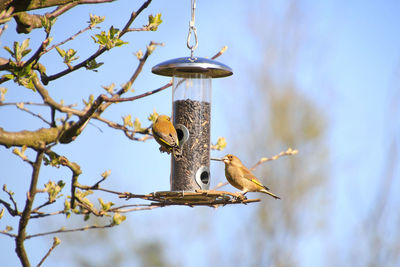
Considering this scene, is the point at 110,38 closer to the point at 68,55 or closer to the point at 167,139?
the point at 68,55

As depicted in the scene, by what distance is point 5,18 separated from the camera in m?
3.04

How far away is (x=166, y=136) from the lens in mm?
5172

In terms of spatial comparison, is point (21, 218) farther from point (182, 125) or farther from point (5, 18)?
point (182, 125)

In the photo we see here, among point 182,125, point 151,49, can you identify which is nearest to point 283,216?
point 182,125

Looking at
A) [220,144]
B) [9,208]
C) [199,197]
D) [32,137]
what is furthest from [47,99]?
[220,144]

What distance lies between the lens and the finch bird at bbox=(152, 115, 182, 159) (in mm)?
5039

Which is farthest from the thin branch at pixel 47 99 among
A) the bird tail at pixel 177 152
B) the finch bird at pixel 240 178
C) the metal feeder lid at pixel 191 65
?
the finch bird at pixel 240 178

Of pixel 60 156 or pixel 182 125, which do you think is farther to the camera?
pixel 182 125

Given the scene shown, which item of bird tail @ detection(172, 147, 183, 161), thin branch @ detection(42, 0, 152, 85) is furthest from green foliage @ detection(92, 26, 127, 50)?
bird tail @ detection(172, 147, 183, 161)

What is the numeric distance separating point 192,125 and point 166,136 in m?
0.69

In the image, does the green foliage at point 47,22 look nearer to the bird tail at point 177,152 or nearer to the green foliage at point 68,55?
the green foliage at point 68,55

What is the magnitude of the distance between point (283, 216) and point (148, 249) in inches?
205

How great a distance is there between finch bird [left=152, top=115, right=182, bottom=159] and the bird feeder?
0.24 meters

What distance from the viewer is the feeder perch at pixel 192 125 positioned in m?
5.70
